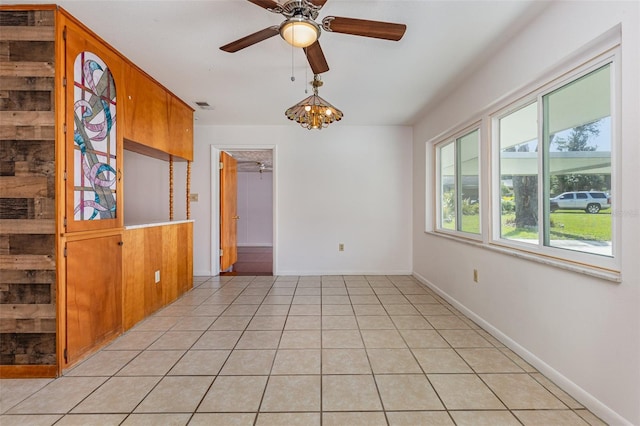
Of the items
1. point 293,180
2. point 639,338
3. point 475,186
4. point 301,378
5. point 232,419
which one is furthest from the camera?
point 293,180

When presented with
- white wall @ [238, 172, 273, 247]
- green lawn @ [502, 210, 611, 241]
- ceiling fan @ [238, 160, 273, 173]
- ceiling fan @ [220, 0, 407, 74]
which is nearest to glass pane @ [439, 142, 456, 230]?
green lawn @ [502, 210, 611, 241]

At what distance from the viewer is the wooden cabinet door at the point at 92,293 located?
196 cm

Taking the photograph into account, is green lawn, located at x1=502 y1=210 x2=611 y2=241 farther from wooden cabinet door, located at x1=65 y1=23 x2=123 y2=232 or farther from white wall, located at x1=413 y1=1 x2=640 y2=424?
wooden cabinet door, located at x1=65 y1=23 x2=123 y2=232

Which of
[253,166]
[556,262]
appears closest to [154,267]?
[556,262]

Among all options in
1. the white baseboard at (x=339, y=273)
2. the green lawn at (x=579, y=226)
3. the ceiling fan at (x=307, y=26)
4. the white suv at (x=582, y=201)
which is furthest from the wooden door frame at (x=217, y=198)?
the white suv at (x=582, y=201)

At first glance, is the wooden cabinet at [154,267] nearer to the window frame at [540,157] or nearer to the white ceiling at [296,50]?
the white ceiling at [296,50]

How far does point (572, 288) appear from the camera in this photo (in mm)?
1682

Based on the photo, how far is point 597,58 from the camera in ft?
5.22

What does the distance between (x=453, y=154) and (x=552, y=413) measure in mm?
2754

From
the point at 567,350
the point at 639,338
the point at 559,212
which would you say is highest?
the point at 559,212

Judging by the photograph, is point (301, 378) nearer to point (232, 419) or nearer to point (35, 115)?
point (232, 419)

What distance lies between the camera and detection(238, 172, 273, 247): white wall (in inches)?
321

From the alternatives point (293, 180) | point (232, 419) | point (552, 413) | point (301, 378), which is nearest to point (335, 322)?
point (301, 378)

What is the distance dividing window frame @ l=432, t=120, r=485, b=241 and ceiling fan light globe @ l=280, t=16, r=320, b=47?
201 cm
